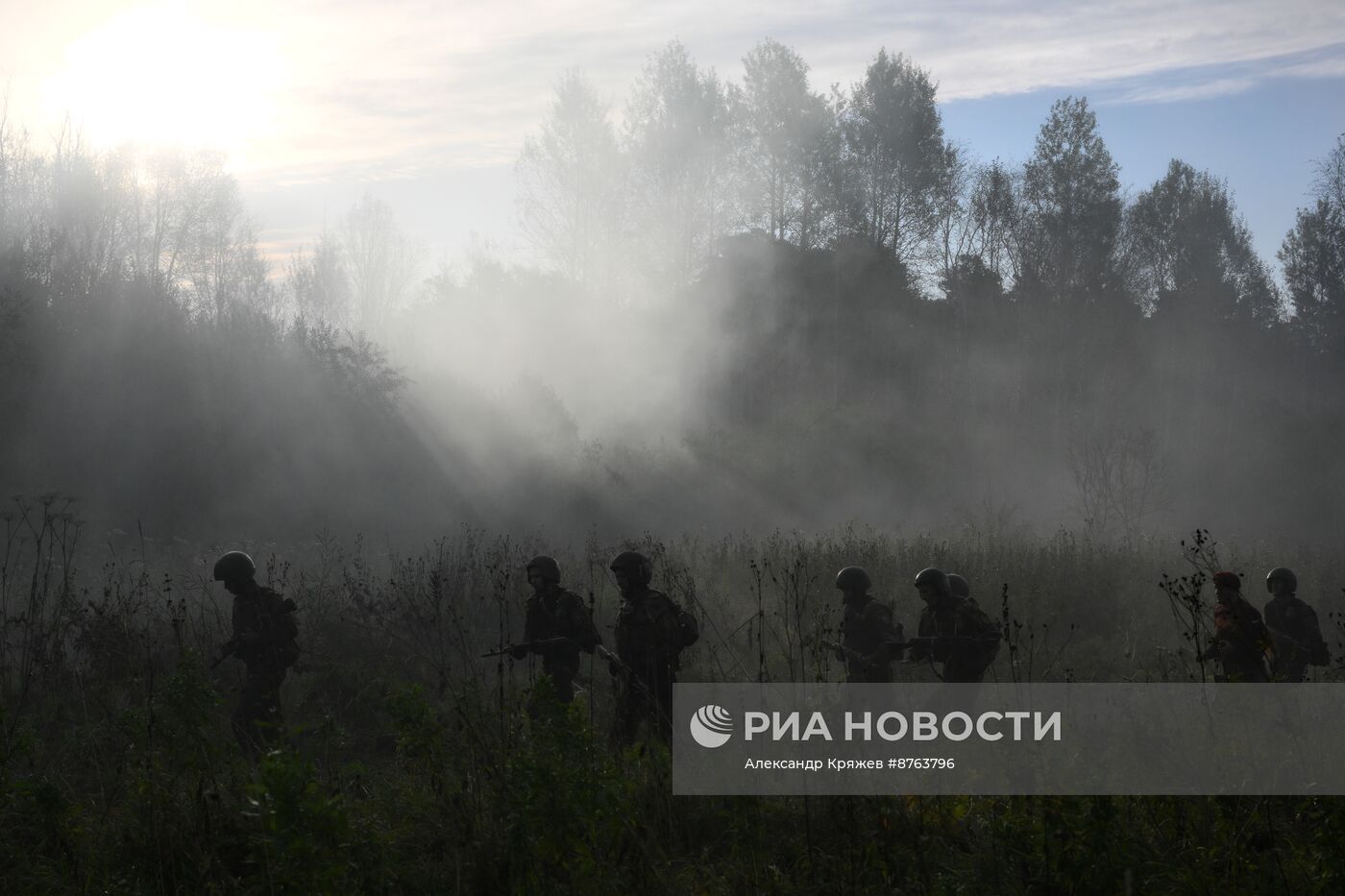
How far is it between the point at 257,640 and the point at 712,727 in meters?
3.45

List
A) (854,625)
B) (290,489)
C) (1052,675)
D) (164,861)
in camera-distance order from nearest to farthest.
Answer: (164,861) → (854,625) → (1052,675) → (290,489)

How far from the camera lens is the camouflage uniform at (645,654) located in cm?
669

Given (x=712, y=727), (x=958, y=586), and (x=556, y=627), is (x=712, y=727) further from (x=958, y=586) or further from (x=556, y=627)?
(x=958, y=586)

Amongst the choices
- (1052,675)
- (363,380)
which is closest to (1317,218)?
(363,380)

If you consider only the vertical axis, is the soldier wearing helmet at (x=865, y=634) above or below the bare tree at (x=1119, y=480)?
below

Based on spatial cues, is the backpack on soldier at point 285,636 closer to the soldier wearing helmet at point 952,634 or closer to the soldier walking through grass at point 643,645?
the soldier walking through grass at point 643,645

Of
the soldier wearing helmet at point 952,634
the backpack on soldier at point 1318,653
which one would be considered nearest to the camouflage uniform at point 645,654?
the soldier wearing helmet at point 952,634

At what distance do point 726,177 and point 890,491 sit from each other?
11811 mm

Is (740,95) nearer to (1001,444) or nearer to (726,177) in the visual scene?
(726,177)

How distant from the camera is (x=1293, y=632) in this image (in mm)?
7852

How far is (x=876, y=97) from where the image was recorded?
3434 centimetres

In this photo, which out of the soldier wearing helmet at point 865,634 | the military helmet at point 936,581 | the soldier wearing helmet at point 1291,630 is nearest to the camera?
the military helmet at point 936,581

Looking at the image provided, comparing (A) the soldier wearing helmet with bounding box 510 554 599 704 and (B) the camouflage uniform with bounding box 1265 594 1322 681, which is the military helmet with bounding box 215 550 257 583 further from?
(B) the camouflage uniform with bounding box 1265 594 1322 681

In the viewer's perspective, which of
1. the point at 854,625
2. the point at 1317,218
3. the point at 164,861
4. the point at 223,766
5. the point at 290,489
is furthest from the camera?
the point at 1317,218
